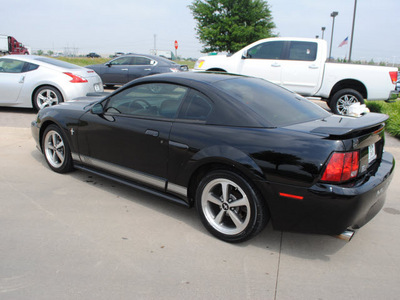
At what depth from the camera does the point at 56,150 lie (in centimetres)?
466

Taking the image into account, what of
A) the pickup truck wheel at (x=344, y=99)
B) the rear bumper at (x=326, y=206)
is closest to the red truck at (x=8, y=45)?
the pickup truck wheel at (x=344, y=99)

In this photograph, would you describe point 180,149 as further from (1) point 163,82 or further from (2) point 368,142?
(2) point 368,142

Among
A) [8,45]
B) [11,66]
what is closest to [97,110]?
[11,66]

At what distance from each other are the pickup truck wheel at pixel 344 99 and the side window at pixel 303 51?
1.18 meters

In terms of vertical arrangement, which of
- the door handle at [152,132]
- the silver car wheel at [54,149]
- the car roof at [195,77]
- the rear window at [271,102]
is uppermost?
the car roof at [195,77]

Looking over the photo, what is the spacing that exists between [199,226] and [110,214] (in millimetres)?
950

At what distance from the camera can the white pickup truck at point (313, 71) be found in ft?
28.1

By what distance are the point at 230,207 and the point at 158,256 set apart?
741mm

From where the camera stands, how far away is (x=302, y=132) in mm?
2793

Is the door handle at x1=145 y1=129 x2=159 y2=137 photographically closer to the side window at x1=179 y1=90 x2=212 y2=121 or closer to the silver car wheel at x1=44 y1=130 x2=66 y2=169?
the side window at x1=179 y1=90 x2=212 y2=121

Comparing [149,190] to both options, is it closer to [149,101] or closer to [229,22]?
[149,101]

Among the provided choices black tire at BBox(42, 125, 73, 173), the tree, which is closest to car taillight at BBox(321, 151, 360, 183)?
black tire at BBox(42, 125, 73, 173)

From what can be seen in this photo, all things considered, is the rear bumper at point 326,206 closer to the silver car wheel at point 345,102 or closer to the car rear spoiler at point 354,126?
the car rear spoiler at point 354,126

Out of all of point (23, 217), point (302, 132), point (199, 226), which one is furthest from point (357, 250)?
point (23, 217)
